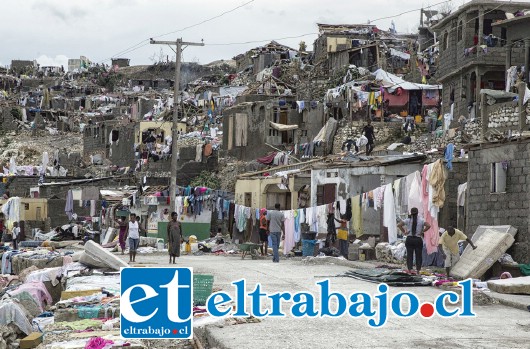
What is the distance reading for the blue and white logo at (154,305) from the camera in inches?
412

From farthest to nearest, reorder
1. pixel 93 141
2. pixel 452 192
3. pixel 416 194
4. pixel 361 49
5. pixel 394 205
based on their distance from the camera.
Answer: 1. pixel 93 141
2. pixel 361 49
3. pixel 394 205
4. pixel 452 192
5. pixel 416 194

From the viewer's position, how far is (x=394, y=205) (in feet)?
73.6

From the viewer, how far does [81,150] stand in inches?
2699

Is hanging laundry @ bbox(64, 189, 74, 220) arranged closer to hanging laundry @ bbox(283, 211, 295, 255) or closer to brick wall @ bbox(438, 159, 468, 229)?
hanging laundry @ bbox(283, 211, 295, 255)

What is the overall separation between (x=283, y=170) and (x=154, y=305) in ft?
87.5

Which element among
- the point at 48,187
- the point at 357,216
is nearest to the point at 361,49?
the point at 48,187

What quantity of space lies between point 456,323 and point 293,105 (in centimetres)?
3480

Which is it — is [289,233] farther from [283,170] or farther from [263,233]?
[283,170]

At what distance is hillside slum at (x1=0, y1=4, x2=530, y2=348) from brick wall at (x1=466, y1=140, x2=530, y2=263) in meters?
0.04

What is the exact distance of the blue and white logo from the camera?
1046 cm

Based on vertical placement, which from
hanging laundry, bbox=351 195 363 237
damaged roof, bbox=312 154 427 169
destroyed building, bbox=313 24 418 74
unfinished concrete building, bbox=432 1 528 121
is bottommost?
hanging laundry, bbox=351 195 363 237

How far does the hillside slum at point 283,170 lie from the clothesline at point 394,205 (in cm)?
4

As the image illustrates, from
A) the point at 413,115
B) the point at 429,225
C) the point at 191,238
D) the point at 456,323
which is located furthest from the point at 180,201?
the point at 456,323

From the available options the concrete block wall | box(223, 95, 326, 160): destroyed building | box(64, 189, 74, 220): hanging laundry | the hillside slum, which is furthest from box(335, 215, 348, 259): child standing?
the concrete block wall
